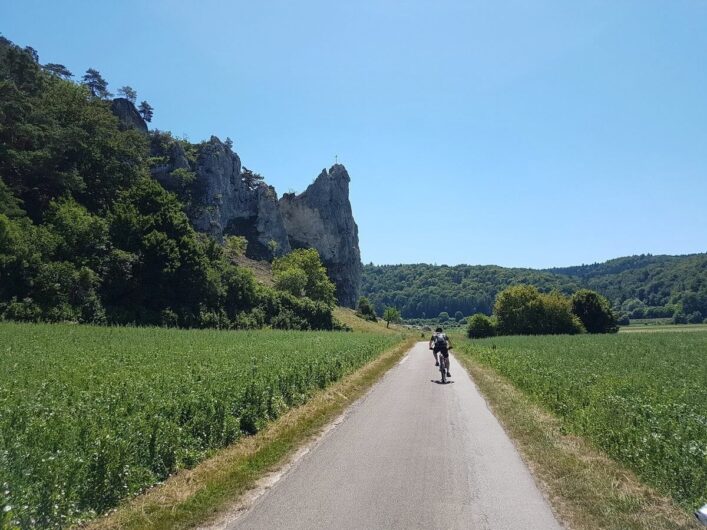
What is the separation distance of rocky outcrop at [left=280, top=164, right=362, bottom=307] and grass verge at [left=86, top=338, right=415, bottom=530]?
395 ft

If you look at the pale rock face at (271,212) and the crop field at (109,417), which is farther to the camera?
the pale rock face at (271,212)

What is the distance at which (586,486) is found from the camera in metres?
6.60

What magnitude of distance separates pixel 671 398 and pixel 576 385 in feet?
10.6

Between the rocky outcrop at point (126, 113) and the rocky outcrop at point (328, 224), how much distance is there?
45591 mm

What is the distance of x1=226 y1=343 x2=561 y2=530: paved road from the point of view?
17.9 ft

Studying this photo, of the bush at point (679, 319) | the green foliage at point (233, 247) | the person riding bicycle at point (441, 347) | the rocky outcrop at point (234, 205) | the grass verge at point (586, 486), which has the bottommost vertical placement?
the grass verge at point (586, 486)

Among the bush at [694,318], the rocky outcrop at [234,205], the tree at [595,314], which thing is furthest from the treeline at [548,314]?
the rocky outcrop at [234,205]

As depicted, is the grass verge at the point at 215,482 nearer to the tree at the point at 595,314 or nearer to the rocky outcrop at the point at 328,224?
the tree at the point at 595,314


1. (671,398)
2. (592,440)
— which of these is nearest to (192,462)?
(592,440)

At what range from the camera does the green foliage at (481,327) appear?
283ft

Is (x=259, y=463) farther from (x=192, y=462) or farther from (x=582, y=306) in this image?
(x=582, y=306)

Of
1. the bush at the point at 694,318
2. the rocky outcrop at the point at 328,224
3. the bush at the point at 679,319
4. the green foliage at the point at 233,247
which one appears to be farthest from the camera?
the rocky outcrop at the point at 328,224

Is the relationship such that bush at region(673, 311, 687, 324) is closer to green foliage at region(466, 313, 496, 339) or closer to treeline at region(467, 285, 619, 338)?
treeline at region(467, 285, 619, 338)

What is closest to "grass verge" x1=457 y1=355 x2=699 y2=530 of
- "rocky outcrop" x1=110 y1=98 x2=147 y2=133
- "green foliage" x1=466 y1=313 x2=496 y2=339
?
"green foliage" x1=466 y1=313 x2=496 y2=339
